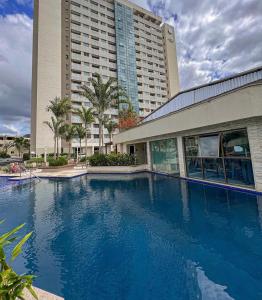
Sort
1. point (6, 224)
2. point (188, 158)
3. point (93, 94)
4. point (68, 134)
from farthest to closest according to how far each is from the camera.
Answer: point (68, 134) → point (93, 94) → point (188, 158) → point (6, 224)

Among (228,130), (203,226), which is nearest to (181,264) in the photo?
(203,226)

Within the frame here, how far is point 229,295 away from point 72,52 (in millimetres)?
58009

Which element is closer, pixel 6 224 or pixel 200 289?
pixel 200 289

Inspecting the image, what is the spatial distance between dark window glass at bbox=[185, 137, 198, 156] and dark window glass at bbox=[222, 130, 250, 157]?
2.50 metres

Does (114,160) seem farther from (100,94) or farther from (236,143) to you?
(236,143)

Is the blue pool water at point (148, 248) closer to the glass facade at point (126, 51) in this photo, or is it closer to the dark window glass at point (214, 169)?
the dark window glass at point (214, 169)

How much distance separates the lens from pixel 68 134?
1561 inches

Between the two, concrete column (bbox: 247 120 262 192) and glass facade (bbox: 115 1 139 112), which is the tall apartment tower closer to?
glass facade (bbox: 115 1 139 112)

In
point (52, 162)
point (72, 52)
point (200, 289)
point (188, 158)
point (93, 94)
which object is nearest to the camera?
point (200, 289)

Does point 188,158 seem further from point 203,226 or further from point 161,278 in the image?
point 161,278

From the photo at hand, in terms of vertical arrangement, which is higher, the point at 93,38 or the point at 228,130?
the point at 93,38

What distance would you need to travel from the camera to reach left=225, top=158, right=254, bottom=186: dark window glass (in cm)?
920

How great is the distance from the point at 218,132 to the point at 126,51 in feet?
186

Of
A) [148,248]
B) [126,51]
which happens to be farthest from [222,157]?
[126,51]
